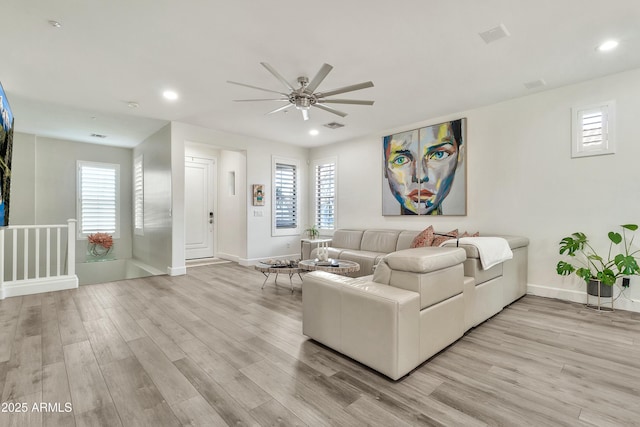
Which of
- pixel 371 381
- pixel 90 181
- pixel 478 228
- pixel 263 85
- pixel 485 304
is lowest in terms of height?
pixel 371 381

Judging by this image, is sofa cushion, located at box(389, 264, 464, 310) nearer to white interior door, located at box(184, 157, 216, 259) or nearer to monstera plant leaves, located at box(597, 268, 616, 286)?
monstera plant leaves, located at box(597, 268, 616, 286)

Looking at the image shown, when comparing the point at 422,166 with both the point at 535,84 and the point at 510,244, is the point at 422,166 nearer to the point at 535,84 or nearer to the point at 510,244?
the point at 535,84

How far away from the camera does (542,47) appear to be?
2.81 m

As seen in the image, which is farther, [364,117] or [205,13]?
[364,117]

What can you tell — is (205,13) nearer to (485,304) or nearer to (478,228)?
(485,304)

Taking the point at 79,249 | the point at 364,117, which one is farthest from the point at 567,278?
the point at 79,249

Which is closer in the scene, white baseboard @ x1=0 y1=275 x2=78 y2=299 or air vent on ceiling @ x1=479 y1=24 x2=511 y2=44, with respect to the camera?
air vent on ceiling @ x1=479 y1=24 x2=511 y2=44

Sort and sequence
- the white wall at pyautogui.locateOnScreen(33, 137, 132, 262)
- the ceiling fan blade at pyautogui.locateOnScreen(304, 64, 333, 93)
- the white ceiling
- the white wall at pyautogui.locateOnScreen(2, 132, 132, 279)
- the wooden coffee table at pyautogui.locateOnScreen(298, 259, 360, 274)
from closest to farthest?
the white ceiling
the ceiling fan blade at pyautogui.locateOnScreen(304, 64, 333, 93)
the wooden coffee table at pyautogui.locateOnScreen(298, 259, 360, 274)
the white wall at pyautogui.locateOnScreen(2, 132, 132, 279)
the white wall at pyautogui.locateOnScreen(33, 137, 132, 262)

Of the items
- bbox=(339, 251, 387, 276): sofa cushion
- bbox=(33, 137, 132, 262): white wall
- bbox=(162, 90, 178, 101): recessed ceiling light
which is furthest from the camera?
bbox=(33, 137, 132, 262): white wall

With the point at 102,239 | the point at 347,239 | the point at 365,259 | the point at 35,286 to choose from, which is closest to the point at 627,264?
the point at 365,259

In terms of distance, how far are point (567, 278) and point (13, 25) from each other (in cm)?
647

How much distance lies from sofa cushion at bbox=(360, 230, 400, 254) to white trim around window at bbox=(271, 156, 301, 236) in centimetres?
209

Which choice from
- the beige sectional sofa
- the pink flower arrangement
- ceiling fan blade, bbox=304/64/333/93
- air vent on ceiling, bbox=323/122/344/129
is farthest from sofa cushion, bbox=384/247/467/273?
the pink flower arrangement

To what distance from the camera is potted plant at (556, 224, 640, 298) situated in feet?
10.4
